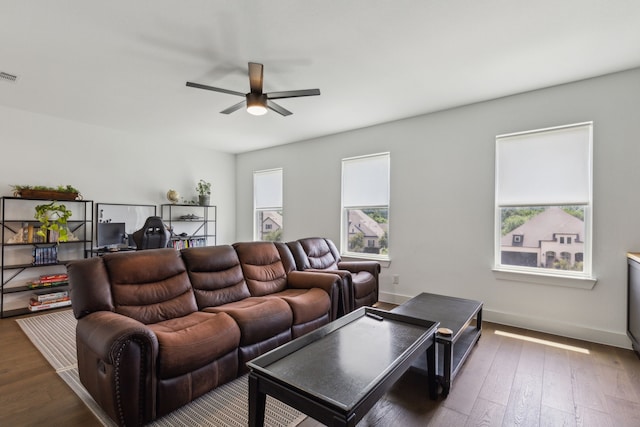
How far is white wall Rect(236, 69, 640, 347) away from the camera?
2928 millimetres

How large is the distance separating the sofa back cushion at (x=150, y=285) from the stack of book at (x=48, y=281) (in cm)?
261

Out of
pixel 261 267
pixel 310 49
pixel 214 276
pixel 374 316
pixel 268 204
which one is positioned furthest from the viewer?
pixel 268 204

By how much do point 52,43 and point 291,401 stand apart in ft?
10.8

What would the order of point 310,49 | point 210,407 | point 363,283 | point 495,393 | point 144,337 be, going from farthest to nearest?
1. point 363,283
2. point 310,49
3. point 495,393
4. point 210,407
5. point 144,337

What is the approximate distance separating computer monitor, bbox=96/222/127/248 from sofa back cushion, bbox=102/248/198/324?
2766 mm

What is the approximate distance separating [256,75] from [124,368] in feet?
7.84

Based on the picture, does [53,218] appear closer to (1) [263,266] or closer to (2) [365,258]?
(1) [263,266]

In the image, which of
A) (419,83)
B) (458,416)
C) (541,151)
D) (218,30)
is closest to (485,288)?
(541,151)

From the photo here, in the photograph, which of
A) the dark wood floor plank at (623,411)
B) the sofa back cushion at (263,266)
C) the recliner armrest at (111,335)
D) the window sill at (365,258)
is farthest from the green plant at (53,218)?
the dark wood floor plank at (623,411)

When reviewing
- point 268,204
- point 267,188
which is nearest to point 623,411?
point 268,204

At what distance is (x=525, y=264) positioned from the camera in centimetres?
345

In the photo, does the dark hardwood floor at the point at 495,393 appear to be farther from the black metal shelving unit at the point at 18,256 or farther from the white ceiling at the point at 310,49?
the white ceiling at the point at 310,49

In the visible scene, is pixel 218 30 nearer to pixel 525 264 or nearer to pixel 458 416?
pixel 458 416

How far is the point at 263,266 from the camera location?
331 centimetres
